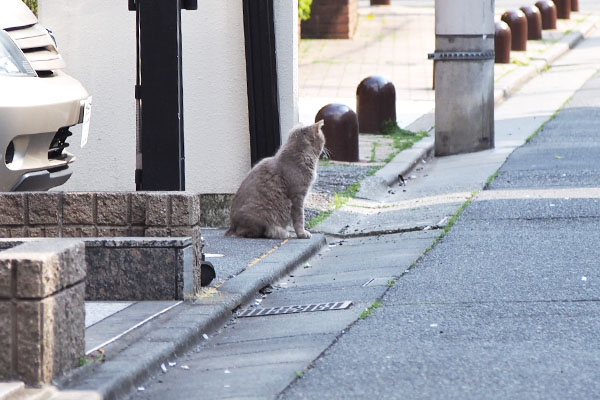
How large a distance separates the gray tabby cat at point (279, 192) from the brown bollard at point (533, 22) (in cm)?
1556

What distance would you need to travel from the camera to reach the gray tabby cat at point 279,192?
354 inches

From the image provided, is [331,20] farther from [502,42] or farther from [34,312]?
[34,312]

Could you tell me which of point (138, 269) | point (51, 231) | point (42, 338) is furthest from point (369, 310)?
point (42, 338)

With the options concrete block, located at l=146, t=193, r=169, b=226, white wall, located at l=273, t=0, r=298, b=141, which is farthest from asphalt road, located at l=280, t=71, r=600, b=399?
white wall, located at l=273, t=0, r=298, b=141

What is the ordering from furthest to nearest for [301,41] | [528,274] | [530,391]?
[301,41] → [528,274] → [530,391]

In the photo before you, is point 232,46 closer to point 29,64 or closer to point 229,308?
point 29,64

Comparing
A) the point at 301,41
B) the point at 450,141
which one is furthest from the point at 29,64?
the point at 301,41

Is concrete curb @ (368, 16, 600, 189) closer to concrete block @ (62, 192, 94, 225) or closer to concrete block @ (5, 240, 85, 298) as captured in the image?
concrete block @ (62, 192, 94, 225)

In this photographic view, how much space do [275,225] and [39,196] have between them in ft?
8.65

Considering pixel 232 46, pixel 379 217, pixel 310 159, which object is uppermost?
pixel 232 46

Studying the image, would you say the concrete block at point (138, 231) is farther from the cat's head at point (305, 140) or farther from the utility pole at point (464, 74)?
the utility pole at point (464, 74)

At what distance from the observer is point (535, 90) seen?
18.7 m

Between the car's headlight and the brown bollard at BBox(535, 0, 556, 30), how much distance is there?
63.2ft

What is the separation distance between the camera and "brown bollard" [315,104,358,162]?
12570 millimetres
